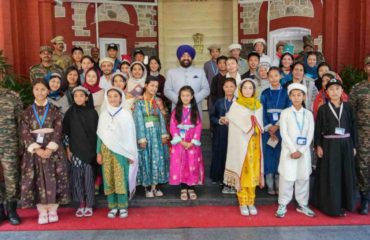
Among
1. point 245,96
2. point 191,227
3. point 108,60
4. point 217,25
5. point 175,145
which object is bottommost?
point 191,227

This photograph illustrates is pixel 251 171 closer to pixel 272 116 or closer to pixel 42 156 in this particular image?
pixel 272 116

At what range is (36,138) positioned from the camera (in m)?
4.41

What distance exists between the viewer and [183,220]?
15.0 ft

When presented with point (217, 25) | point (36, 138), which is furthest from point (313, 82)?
point (217, 25)

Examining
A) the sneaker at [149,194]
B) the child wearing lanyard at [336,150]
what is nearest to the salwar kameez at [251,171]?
the child wearing lanyard at [336,150]

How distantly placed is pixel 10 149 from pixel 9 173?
268 mm

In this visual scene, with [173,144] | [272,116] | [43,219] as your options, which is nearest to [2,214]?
[43,219]

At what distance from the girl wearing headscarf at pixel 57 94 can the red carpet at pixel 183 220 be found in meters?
1.29

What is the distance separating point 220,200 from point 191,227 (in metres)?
0.79

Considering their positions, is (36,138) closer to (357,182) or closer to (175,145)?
(175,145)

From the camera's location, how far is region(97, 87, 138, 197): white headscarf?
454cm

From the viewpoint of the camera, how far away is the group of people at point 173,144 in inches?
175

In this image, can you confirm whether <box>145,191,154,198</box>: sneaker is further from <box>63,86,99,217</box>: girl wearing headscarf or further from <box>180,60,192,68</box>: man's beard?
<box>180,60,192,68</box>: man's beard

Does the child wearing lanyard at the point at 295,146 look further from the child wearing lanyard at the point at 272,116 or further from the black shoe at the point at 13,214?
the black shoe at the point at 13,214
